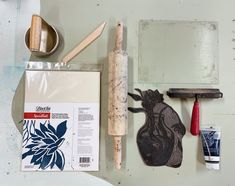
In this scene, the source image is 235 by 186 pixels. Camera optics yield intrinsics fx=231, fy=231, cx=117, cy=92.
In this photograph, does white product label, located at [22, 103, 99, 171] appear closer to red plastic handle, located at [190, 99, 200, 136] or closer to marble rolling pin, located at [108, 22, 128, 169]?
marble rolling pin, located at [108, 22, 128, 169]

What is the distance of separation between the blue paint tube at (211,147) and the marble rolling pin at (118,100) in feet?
1.09

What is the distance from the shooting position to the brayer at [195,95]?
940mm

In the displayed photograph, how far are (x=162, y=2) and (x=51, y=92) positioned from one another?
24.7 inches

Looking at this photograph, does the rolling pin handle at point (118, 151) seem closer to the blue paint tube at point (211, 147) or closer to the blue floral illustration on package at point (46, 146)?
the blue floral illustration on package at point (46, 146)

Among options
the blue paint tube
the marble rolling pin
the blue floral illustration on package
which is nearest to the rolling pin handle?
the marble rolling pin

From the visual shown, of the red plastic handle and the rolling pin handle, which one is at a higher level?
the red plastic handle

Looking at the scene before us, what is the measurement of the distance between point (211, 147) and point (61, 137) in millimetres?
612

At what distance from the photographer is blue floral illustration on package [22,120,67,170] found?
955 millimetres

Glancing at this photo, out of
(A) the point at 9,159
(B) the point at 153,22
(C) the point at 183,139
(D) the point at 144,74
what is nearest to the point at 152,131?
(C) the point at 183,139

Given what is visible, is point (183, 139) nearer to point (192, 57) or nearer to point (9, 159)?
point (192, 57)

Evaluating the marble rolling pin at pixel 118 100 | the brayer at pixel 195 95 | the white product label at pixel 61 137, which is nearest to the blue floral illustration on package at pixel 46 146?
the white product label at pixel 61 137

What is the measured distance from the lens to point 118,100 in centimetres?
91

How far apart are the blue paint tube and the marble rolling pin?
13.1 inches

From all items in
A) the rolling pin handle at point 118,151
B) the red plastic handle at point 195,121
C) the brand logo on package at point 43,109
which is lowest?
the rolling pin handle at point 118,151
